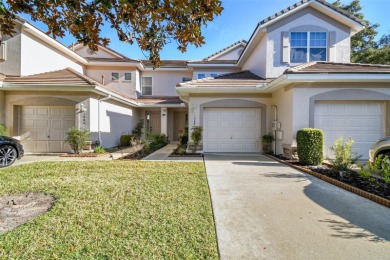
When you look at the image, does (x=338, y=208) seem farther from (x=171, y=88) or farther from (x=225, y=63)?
(x=171, y=88)

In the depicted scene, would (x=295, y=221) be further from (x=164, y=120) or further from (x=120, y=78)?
(x=120, y=78)

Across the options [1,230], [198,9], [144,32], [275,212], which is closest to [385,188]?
[275,212]

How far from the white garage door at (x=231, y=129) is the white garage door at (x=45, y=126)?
7338mm

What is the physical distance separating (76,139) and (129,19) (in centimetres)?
818

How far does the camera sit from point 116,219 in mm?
3320

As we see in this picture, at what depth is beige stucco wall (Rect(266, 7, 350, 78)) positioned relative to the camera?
10.6 metres

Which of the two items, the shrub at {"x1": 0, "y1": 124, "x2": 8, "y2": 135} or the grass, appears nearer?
the grass

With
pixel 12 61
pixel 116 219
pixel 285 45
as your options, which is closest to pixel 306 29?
pixel 285 45

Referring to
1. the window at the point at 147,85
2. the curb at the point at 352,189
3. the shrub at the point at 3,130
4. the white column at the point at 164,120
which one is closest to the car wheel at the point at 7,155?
the shrub at the point at 3,130

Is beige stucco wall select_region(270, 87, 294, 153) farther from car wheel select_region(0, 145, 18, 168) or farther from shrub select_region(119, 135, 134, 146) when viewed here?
car wheel select_region(0, 145, 18, 168)

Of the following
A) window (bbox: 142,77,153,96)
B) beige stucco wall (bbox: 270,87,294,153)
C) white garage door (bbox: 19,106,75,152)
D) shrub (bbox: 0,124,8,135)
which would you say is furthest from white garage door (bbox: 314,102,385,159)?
shrub (bbox: 0,124,8,135)

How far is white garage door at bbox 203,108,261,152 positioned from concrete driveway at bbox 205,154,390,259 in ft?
17.4

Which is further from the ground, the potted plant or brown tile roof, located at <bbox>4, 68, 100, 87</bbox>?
brown tile roof, located at <bbox>4, 68, 100, 87</bbox>

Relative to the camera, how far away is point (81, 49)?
57.2ft
